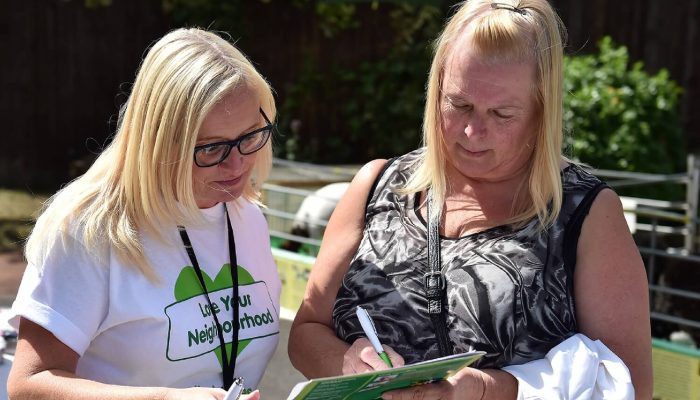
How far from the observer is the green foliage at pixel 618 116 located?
6477 mm

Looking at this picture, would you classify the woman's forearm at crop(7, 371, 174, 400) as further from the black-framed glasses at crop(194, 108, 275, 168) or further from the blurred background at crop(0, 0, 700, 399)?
the blurred background at crop(0, 0, 700, 399)

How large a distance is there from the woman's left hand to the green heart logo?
16.8 inches

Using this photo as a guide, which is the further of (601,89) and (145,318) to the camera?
(601,89)

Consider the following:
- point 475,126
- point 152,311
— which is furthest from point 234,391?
point 475,126

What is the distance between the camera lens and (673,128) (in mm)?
6992

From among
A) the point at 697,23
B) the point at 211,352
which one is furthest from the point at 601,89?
the point at 211,352

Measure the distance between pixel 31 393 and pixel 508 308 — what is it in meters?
1.02

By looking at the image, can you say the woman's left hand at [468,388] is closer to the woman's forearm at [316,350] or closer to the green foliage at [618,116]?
the woman's forearm at [316,350]

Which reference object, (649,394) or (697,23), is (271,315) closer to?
(649,394)

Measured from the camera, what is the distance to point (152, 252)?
6.78 ft

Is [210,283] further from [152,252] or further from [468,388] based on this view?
[468,388]

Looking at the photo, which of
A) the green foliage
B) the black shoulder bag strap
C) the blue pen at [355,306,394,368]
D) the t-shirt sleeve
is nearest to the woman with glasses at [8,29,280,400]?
the t-shirt sleeve

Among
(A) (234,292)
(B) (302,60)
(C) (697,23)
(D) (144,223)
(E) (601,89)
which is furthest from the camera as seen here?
(B) (302,60)

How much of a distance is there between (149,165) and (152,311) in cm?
31
